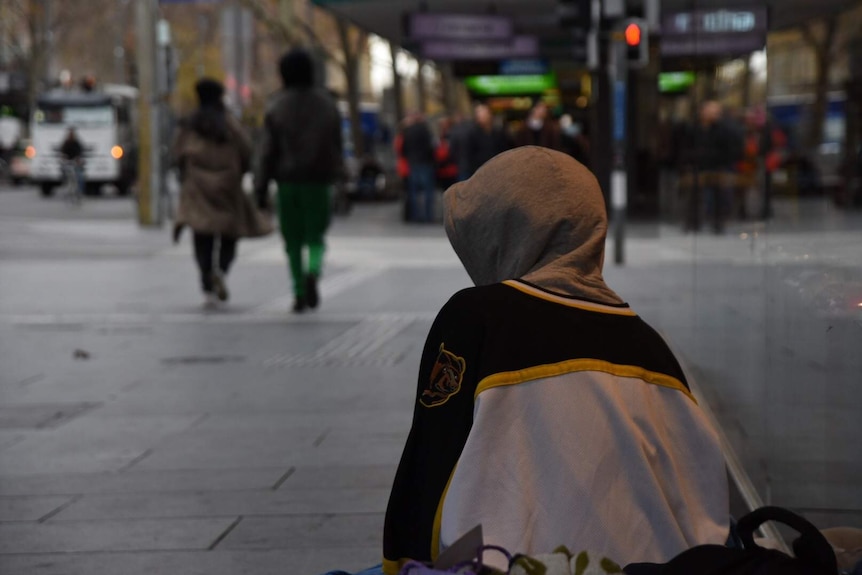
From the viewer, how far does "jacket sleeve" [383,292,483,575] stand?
259cm

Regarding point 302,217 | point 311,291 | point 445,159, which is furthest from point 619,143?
point 445,159

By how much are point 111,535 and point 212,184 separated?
23.1ft

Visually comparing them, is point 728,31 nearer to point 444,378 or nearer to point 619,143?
point 444,378

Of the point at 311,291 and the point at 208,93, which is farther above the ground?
the point at 208,93

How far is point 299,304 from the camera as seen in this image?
38.3 ft

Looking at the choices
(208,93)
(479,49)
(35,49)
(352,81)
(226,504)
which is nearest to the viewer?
(226,504)

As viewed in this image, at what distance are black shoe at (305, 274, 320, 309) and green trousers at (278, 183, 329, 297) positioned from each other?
184 millimetres

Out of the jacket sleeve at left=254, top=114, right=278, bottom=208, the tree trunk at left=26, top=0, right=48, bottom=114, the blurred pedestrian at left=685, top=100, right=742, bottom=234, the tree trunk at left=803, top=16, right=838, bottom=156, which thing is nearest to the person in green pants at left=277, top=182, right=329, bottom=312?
the jacket sleeve at left=254, top=114, right=278, bottom=208

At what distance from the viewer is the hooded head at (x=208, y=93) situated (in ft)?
39.1

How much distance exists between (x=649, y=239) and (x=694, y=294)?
36.5 feet

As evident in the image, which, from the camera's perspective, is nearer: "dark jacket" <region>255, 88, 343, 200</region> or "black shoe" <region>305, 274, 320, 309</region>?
"dark jacket" <region>255, 88, 343, 200</region>

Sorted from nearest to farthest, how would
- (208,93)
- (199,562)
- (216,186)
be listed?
(199,562) < (216,186) < (208,93)

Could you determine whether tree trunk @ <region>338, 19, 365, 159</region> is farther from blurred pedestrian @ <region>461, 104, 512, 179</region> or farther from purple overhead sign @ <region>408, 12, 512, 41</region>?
blurred pedestrian @ <region>461, 104, 512, 179</region>

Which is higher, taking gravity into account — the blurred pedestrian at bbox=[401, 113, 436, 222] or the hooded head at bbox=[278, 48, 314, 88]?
the hooded head at bbox=[278, 48, 314, 88]
